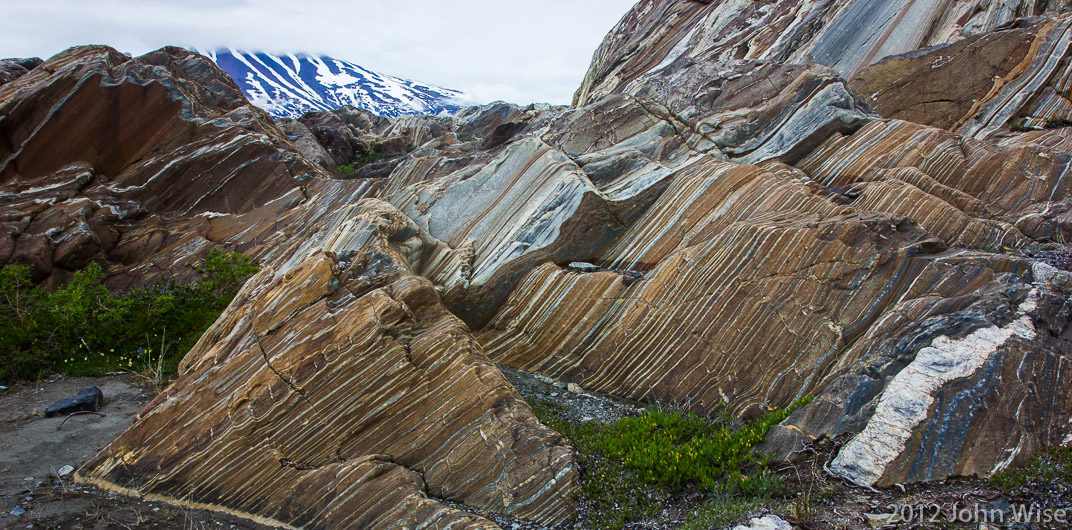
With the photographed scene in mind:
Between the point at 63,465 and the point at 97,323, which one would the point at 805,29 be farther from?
the point at 63,465

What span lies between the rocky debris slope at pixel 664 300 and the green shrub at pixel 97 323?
8.64 feet

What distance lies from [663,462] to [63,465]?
31.4 feet

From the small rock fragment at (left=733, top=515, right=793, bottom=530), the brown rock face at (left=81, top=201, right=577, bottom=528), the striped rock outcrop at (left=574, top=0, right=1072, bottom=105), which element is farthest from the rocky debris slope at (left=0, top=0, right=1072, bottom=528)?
the striped rock outcrop at (left=574, top=0, right=1072, bottom=105)

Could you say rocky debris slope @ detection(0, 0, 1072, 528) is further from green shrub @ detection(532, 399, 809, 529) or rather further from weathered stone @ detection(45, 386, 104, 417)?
weathered stone @ detection(45, 386, 104, 417)

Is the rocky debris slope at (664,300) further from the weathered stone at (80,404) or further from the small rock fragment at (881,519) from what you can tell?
the weathered stone at (80,404)

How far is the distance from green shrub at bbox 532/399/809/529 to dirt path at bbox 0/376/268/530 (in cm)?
473

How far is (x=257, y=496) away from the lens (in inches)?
333

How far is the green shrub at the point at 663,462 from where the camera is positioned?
7.66m

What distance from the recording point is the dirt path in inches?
313

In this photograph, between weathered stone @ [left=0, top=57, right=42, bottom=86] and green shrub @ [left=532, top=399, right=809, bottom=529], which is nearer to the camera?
green shrub @ [left=532, top=399, right=809, bottom=529]

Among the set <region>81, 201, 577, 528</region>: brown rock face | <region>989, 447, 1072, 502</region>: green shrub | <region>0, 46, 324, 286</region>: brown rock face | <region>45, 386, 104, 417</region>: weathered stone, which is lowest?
<region>45, 386, 104, 417</region>: weathered stone

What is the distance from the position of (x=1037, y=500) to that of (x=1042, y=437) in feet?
3.54

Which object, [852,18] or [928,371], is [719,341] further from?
[852,18]

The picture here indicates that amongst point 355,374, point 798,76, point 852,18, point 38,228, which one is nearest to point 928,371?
point 355,374
